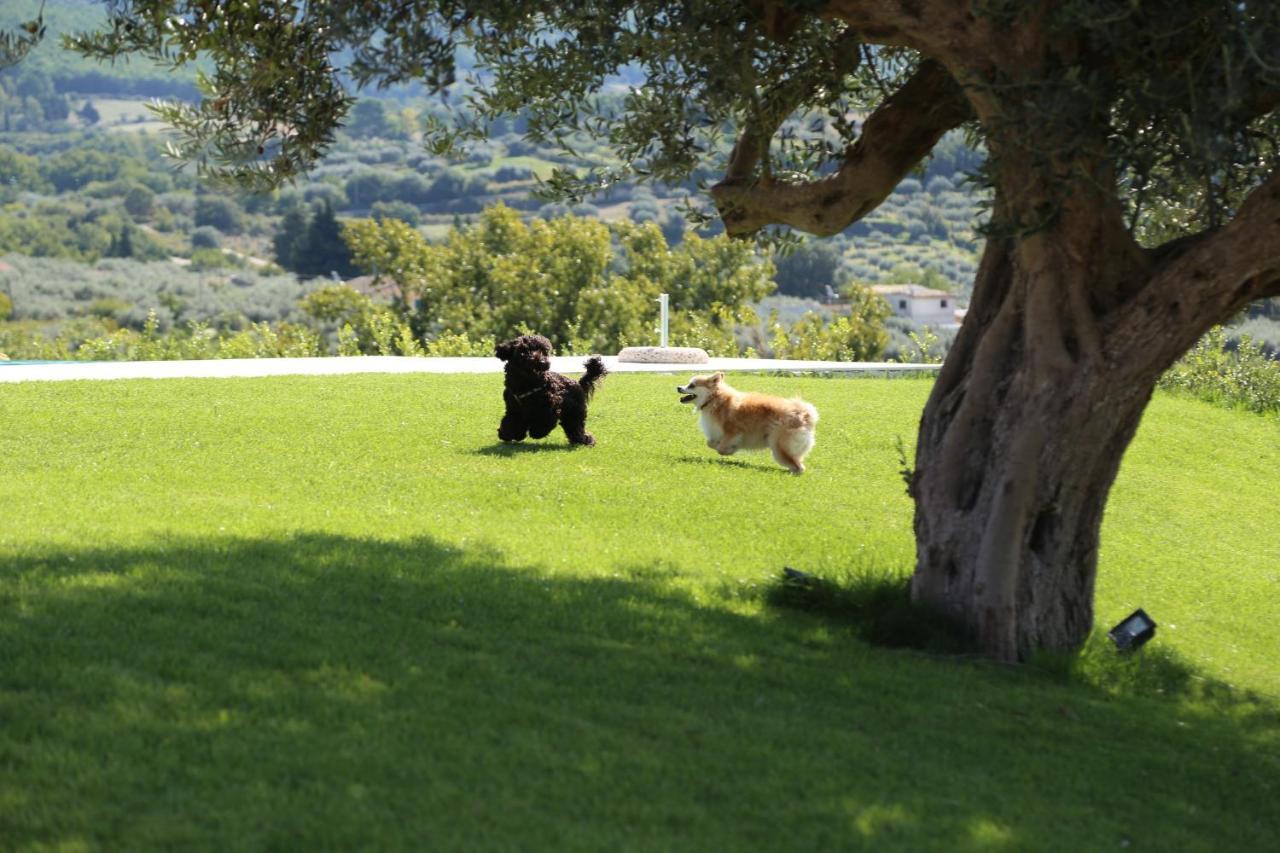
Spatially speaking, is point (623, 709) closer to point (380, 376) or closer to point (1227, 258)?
point (1227, 258)

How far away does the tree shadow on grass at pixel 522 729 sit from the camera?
16.7 ft

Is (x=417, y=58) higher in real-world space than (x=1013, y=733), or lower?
higher

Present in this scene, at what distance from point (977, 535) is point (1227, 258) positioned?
7.05 feet

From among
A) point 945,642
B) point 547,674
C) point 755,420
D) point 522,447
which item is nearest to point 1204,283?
point 945,642

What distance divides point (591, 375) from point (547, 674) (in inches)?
313

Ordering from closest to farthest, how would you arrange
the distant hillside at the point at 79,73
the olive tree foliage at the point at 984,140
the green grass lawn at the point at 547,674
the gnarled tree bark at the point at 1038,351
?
the green grass lawn at the point at 547,674 → the olive tree foliage at the point at 984,140 → the gnarled tree bark at the point at 1038,351 → the distant hillside at the point at 79,73

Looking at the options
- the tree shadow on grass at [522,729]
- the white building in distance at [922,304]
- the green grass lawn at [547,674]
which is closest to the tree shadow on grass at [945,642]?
the green grass lawn at [547,674]

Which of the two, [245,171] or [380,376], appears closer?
[245,171]

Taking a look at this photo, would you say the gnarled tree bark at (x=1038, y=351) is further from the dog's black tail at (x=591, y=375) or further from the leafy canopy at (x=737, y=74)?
the dog's black tail at (x=591, y=375)

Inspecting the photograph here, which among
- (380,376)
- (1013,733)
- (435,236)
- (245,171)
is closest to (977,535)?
(1013,733)

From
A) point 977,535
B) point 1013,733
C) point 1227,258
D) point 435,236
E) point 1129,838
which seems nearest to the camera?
point 1129,838

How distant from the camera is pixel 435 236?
112750mm

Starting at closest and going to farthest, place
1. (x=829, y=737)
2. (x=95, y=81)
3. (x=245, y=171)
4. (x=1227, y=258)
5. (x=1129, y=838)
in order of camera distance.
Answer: (x=1129, y=838) → (x=829, y=737) → (x=1227, y=258) → (x=245, y=171) → (x=95, y=81)

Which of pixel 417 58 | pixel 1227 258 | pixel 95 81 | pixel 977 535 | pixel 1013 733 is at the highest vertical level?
pixel 95 81
